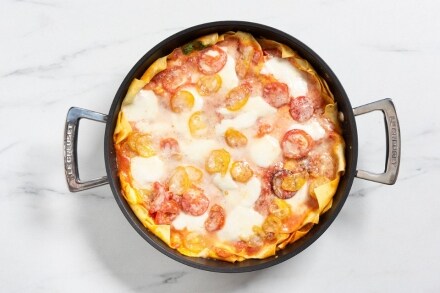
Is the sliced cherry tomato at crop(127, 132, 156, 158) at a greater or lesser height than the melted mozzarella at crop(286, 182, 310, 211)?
greater

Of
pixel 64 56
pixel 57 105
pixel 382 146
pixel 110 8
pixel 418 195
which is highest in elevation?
pixel 110 8

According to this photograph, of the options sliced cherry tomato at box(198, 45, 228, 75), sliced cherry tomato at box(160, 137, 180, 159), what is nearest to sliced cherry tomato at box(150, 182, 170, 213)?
sliced cherry tomato at box(160, 137, 180, 159)

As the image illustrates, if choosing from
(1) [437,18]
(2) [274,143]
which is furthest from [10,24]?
(1) [437,18]

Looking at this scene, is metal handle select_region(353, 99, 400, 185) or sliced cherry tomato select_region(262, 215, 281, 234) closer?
metal handle select_region(353, 99, 400, 185)

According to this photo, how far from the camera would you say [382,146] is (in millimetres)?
2490

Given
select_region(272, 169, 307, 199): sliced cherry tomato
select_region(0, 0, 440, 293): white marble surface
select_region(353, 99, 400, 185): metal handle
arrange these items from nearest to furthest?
select_region(353, 99, 400, 185): metal handle
select_region(272, 169, 307, 199): sliced cherry tomato
select_region(0, 0, 440, 293): white marble surface

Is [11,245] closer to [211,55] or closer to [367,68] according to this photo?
[211,55]

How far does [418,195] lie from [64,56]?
1.39m

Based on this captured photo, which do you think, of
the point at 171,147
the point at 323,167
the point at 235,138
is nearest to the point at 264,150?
the point at 235,138

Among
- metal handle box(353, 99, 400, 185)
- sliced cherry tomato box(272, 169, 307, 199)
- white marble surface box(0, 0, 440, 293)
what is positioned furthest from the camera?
white marble surface box(0, 0, 440, 293)

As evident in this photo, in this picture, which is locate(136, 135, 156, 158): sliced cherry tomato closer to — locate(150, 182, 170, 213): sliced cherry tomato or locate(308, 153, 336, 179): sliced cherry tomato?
locate(150, 182, 170, 213): sliced cherry tomato

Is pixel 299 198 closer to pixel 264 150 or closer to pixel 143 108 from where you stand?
pixel 264 150

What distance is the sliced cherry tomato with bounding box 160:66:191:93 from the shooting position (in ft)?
7.66

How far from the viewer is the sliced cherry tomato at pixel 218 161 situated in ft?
7.52
